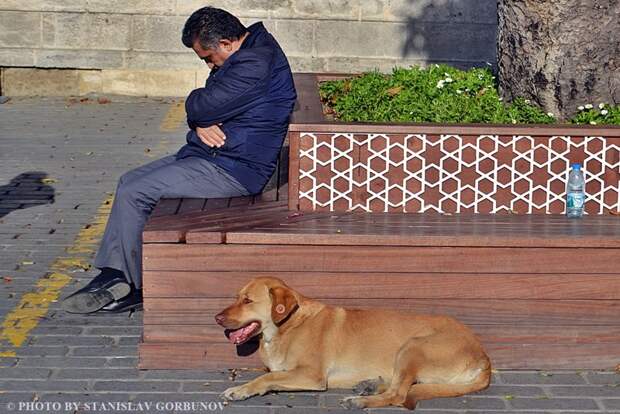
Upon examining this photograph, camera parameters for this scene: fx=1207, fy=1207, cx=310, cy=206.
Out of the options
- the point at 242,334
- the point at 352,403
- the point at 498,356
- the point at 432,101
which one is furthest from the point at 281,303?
the point at 432,101

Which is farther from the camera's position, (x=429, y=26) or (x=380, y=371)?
(x=429, y=26)

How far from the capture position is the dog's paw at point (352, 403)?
533 cm

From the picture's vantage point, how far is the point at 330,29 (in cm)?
1431

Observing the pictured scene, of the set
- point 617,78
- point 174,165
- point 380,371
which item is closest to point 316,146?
point 174,165

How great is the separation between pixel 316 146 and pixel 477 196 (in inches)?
36.0

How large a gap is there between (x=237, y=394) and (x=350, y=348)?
0.56 m

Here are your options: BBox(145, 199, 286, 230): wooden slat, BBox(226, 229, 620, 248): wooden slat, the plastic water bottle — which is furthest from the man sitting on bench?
the plastic water bottle

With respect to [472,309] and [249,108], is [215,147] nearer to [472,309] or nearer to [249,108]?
[249,108]

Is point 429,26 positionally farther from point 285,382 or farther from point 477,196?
point 285,382

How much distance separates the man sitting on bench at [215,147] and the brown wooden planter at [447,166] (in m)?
0.30

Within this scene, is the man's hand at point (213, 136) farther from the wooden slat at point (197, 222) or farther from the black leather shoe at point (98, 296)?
the black leather shoe at point (98, 296)

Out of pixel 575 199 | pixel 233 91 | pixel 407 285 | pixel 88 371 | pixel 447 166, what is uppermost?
pixel 233 91

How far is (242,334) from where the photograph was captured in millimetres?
5488

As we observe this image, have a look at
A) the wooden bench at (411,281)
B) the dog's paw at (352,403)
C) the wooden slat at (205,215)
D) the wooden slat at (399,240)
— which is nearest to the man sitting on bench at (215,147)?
the wooden slat at (205,215)
